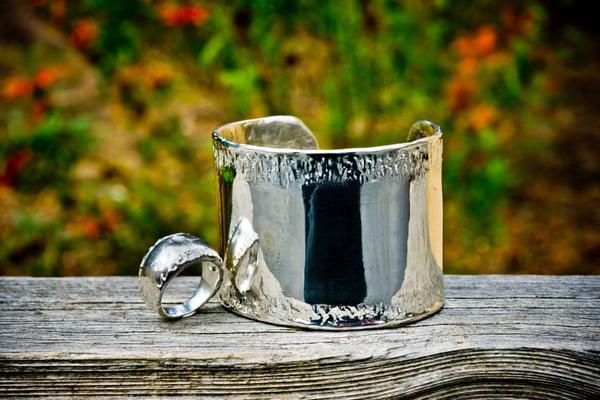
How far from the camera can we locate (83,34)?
2.55m

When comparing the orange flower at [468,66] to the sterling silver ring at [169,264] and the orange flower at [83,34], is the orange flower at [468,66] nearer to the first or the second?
the orange flower at [83,34]

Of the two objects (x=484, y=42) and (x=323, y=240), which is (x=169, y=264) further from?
(x=484, y=42)

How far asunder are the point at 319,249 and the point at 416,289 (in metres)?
0.18

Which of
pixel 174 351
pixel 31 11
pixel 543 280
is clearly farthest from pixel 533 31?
pixel 31 11

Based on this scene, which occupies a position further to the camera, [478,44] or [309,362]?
[478,44]

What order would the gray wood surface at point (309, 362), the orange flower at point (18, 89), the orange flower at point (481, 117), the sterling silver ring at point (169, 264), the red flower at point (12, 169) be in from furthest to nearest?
the orange flower at point (481, 117)
the orange flower at point (18, 89)
the red flower at point (12, 169)
the sterling silver ring at point (169, 264)
the gray wood surface at point (309, 362)

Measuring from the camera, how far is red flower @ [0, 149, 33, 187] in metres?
2.43

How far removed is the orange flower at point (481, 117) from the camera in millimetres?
2662

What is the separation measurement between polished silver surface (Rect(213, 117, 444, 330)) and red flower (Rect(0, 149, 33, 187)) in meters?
1.35

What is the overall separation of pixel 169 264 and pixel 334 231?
0.26 metres

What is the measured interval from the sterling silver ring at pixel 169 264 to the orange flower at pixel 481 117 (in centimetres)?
158

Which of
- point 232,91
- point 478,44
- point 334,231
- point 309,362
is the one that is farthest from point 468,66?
point 309,362

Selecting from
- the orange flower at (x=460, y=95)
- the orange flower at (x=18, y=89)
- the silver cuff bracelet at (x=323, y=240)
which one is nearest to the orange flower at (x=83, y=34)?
the orange flower at (x=18, y=89)

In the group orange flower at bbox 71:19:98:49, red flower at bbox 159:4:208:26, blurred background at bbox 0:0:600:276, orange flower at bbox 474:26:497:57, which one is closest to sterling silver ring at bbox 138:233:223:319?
blurred background at bbox 0:0:600:276
